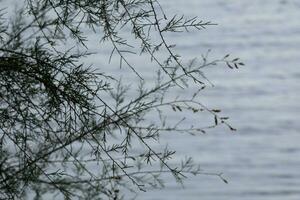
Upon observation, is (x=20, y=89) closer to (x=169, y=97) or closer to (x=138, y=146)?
(x=138, y=146)

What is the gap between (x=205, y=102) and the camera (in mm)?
5191

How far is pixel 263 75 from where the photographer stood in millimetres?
5488

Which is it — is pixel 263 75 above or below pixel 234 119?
above

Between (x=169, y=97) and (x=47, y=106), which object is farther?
(x=169, y=97)

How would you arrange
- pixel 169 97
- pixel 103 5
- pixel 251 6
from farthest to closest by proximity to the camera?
pixel 251 6, pixel 169 97, pixel 103 5

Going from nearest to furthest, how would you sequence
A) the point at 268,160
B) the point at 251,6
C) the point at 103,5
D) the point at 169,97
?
the point at 103,5 < the point at 268,160 < the point at 169,97 < the point at 251,6

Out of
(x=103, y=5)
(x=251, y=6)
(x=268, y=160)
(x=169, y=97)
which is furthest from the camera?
(x=251, y=6)

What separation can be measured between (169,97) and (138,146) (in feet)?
1.57

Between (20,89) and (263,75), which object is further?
(263,75)

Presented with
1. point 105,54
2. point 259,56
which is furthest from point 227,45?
point 105,54

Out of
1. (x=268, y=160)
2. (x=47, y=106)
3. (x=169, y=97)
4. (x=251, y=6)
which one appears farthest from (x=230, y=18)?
(x=47, y=106)

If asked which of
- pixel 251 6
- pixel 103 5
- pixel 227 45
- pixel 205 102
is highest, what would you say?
pixel 251 6

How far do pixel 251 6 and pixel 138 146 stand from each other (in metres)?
1.47

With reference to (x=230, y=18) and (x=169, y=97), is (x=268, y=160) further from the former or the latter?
(x=230, y=18)
